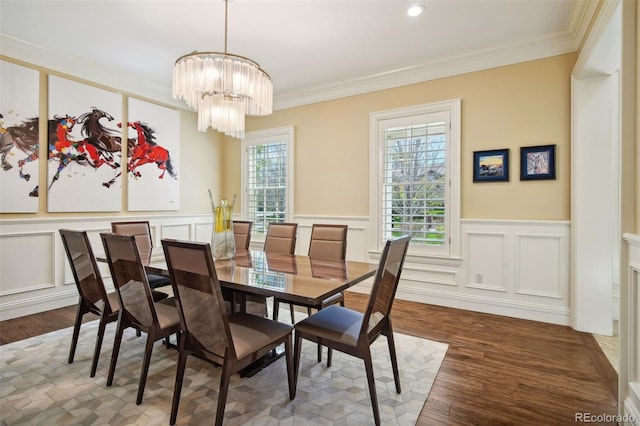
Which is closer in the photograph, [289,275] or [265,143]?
[289,275]

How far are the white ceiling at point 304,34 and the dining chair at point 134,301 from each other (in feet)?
6.97

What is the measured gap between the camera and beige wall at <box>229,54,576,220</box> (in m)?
3.19

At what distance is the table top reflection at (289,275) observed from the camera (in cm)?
170

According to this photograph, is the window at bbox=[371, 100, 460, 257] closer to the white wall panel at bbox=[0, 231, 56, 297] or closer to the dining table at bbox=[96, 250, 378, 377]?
the dining table at bbox=[96, 250, 378, 377]

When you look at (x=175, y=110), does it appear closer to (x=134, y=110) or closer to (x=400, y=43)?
(x=134, y=110)

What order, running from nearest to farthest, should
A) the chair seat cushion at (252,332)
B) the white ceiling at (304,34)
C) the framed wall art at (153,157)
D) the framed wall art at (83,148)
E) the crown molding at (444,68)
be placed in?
1. the chair seat cushion at (252,332)
2. the white ceiling at (304,34)
3. the crown molding at (444,68)
4. the framed wall art at (83,148)
5. the framed wall art at (153,157)

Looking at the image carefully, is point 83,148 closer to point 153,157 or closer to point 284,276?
point 153,157

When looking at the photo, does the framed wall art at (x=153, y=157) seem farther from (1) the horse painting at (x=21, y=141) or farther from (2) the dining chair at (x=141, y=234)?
(2) the dining chair at (x=141, y=234)

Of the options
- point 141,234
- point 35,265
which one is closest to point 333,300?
point 141,234

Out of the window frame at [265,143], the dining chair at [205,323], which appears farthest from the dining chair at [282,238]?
the window frame at [265,143]

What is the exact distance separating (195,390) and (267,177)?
12.0ft

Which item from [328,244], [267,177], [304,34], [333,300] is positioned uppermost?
[304,34]

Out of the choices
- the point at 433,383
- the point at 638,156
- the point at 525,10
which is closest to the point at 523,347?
the point at 433,383

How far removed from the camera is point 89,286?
7.55 feet
